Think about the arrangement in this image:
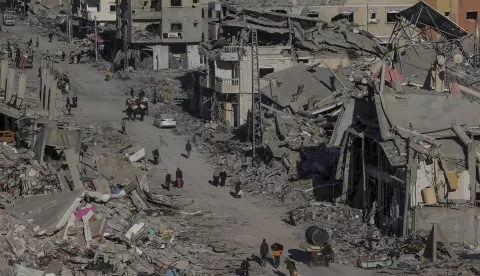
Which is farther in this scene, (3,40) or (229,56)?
(3,40)

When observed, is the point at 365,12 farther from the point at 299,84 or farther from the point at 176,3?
the point at 299,84

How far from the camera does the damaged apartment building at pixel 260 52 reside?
203ft

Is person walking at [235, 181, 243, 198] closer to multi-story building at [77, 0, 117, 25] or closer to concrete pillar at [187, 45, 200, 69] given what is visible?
concrete pillar at [187, 45, 200, 69]

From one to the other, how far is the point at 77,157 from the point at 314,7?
33745 mm

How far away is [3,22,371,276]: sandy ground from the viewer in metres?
40.1

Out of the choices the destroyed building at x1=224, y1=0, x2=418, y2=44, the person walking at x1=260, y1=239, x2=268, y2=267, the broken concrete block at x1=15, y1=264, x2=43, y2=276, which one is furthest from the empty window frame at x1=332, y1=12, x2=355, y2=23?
the broken concrete block at x1=15, y1=264, x2=43, y2=276

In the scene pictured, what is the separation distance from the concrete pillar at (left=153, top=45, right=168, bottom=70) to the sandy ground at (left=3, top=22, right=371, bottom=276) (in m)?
4.70

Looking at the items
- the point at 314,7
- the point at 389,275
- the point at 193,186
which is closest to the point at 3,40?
the point at 314,7

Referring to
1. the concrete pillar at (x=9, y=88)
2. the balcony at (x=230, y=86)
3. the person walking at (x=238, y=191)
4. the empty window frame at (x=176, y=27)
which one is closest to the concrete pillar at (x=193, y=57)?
the empty window frame at (x=176, y=27)

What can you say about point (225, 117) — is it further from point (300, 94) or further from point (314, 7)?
point (314, 7)

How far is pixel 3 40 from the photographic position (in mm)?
89375

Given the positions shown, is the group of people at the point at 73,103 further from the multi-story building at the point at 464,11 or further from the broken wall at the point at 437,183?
the broken wall at the point at 437,183

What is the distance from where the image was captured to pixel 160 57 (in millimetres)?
82875

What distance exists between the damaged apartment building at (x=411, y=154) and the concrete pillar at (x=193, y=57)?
124 ft
